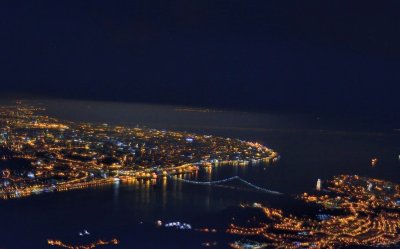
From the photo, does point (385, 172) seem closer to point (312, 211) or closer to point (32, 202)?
point (312, 211)

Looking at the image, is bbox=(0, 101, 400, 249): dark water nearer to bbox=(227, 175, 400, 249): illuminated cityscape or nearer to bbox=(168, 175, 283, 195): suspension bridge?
bbox=(168, 175, 283, 195): suspension bridge

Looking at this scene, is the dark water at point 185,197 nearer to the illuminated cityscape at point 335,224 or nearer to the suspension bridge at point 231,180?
the suspension bridge at point 231,180

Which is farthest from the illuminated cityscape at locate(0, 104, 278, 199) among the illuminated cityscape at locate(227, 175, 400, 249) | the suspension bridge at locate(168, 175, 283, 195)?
the illuminated cityscape at locate(227, 175, 400, 249)

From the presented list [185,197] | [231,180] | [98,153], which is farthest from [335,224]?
[98,153]

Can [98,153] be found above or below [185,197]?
above

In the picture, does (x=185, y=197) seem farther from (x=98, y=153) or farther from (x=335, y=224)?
(x=98, y=153)

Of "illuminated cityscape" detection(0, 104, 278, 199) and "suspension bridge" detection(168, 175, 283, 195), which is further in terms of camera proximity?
"illuminated cityscape" detection(0, 104, 278, 199)

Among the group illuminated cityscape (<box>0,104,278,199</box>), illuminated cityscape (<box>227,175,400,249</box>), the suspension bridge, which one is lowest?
illuminated cityscape (<box>227,175,400,249</box>)

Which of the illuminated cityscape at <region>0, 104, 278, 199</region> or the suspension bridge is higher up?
the illuminated cityscape at <region>0, 104, 278, 199</region>

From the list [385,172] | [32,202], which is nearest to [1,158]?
[32,202]
